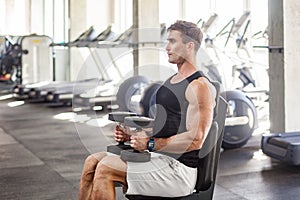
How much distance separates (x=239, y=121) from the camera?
395 cm

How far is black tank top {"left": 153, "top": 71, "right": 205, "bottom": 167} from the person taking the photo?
1665 millimetres

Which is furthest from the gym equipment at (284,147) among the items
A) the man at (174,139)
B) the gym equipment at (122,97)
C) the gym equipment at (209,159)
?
the man at (174,139)

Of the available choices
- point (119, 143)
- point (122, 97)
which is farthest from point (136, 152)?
point (122, 97)

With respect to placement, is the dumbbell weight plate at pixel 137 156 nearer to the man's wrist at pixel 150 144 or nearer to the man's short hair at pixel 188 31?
the man's wrist at pixel 150 144

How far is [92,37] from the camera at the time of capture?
7711mm

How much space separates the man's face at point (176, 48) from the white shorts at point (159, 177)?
379mm

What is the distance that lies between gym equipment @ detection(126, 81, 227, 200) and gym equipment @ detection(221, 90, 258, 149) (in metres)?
2.09

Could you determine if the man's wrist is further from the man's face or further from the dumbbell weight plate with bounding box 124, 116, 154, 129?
the man's face

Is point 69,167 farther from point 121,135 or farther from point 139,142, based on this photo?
point 139,142

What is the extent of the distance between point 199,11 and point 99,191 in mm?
6533

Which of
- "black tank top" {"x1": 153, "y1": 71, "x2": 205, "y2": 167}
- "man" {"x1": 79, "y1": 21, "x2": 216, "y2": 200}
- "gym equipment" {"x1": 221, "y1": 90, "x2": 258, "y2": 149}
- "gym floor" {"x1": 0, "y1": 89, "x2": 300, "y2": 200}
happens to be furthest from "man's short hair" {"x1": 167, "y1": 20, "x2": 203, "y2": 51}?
"gym equipment" {"x1": 221, "y1": 90, "x2": 258, "y2": 149}

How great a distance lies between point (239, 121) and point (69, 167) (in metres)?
1.55

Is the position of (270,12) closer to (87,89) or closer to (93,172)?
(93,172)

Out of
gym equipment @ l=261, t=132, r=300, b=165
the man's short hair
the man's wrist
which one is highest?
the man's short hair
